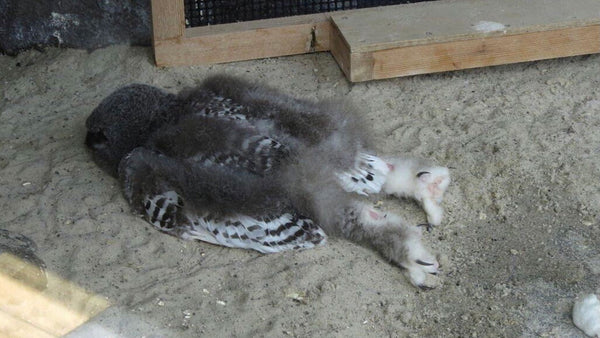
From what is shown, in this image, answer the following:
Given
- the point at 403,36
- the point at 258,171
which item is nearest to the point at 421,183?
the point at 258,171

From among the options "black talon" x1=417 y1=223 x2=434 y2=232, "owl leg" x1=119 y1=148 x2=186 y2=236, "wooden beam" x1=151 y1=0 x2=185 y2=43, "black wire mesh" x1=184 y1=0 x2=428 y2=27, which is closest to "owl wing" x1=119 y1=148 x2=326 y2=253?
"owl leg" x1=119 y1=148 x2=186 y2=236

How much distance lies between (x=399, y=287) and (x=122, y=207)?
1.39 metres

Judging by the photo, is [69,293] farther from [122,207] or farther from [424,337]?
[424,337]

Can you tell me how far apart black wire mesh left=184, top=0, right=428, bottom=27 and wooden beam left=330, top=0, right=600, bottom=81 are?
20.2 inches

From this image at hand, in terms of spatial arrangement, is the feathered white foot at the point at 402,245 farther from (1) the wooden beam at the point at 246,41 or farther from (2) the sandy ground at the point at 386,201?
(1) the wooden beam at the point at 246,41

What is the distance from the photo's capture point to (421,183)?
4020 mm

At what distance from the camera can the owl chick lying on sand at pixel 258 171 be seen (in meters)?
3.75

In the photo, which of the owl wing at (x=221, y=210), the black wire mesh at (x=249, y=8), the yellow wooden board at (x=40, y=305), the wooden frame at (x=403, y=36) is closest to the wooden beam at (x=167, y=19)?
the wooden frame at (x=403, y=36)

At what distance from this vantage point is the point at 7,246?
3484 millimetres

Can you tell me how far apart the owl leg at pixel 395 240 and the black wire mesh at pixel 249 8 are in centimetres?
208

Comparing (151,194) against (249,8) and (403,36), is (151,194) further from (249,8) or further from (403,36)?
(249,8)

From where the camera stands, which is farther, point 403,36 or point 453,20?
point 453,20

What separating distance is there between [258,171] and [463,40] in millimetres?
1744

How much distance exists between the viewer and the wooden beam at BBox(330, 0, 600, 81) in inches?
191
